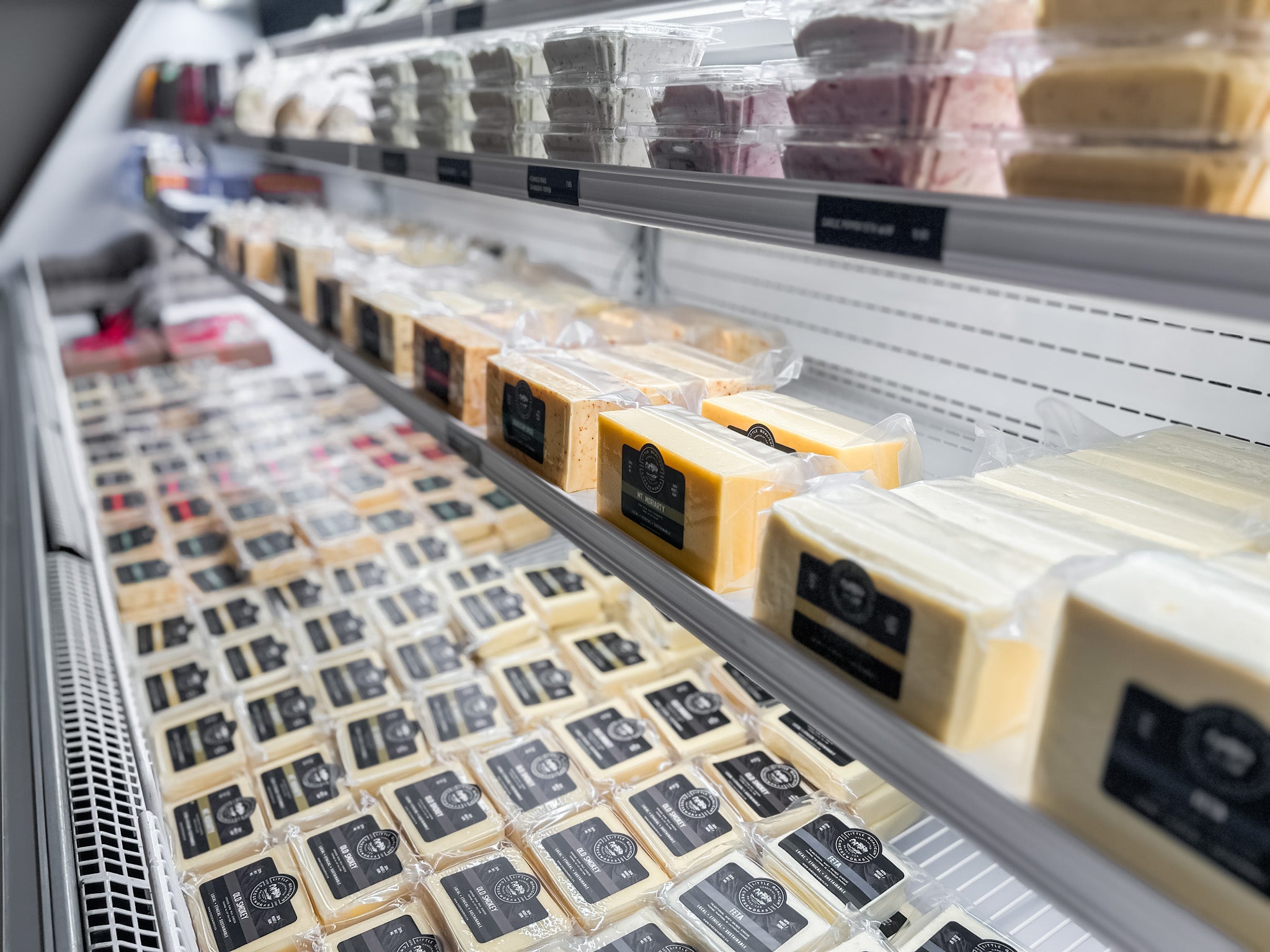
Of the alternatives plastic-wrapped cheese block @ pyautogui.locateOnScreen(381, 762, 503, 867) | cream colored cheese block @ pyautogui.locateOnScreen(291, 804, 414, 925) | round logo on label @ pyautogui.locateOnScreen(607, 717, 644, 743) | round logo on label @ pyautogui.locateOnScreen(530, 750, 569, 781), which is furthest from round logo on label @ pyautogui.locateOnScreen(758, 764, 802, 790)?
cream colored cheese block @ pyautogui.locateOnScreen(291, 804, 414, 925)

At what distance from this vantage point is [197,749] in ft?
5.53

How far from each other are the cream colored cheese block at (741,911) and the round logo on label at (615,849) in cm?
10

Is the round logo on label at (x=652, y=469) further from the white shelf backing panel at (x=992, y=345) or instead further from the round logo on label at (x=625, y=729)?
the round logo on label at (x=625, y=729)

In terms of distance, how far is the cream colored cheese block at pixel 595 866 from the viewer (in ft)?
4.28

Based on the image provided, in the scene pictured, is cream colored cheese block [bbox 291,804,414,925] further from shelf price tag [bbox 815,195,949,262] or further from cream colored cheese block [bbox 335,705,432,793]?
shelf price tag [bbox 815,195,949,262]

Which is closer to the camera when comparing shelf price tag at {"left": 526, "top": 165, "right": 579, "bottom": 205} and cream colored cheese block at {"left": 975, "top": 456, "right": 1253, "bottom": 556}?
cream colored cheese block at {"left": 975, "top": 456, "right": 1253, "bottom": 556}

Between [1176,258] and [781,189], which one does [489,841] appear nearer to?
[781,189]

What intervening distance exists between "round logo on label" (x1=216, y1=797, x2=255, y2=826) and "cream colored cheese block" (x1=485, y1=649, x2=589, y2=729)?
0.50 meters

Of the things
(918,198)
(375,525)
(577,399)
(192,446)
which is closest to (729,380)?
(577,399)

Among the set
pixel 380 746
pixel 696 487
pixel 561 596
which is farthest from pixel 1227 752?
pixel 561 596

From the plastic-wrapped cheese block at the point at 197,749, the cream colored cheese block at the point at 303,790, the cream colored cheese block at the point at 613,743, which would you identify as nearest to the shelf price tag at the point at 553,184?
the cream colored cheese block at the point at 613,743

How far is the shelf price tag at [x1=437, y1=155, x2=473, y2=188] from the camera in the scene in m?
1.45

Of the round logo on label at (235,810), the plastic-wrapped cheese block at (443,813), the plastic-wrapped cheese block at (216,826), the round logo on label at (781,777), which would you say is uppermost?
the round logo on label at (781,777)

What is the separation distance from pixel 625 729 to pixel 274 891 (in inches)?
25.6
